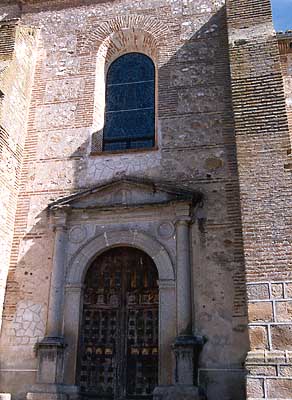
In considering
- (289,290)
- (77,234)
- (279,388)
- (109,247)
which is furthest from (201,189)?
(279,388)

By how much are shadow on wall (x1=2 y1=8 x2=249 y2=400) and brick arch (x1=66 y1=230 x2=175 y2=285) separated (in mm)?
448

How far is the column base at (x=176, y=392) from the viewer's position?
6.59 m

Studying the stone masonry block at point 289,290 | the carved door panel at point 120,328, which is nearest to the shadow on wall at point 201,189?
the carved door panel at point 120,328

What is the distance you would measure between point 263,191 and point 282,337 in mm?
1946

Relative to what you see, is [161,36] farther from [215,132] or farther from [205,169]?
[205,169]

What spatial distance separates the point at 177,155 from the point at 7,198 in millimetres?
2989

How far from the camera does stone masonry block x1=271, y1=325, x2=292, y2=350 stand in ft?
18.9

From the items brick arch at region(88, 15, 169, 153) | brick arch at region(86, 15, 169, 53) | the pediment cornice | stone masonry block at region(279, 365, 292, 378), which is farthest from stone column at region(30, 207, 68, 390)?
brick arch at region(86, 15, 169, 53)

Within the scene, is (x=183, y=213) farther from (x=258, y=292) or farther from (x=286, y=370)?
(x=286, y=370)

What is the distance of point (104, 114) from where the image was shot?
948cm

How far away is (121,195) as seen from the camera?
822cm

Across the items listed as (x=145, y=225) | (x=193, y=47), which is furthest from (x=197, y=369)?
(x=193, y=47)

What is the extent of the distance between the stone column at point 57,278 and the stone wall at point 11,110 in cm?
84

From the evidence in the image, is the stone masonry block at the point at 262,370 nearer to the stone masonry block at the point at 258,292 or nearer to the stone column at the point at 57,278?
the stone masonry block at the point at 258,292
